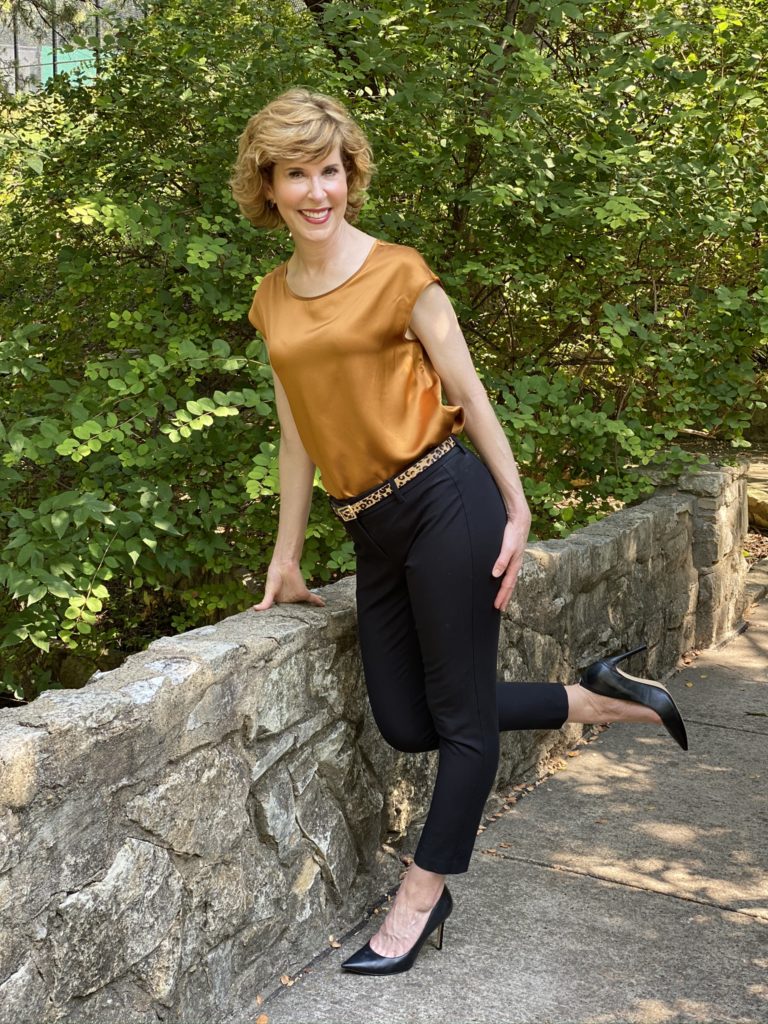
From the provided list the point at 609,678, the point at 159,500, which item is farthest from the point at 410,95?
the point at 609,678

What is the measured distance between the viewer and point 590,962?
2.77 meters

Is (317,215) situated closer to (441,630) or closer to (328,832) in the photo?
(441,630)

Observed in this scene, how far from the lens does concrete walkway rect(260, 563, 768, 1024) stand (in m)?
2.59

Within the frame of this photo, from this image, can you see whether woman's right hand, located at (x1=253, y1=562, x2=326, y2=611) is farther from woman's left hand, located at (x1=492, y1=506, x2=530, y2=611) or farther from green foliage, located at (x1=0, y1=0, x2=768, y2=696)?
green foliage, located at (x1=0, y1=0, x2=768, y2=696)

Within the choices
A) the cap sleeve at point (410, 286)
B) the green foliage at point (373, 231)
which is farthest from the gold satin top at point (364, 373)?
the green foliage at point (373, 231)

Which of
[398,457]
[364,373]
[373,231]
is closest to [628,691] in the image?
[398,457]

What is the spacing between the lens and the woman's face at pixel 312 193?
2.54m

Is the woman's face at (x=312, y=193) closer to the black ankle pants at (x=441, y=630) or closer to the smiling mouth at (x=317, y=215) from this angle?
the smiling mouth at (x=317, y=215)

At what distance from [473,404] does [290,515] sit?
1.88 ft

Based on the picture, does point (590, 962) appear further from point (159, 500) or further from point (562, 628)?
point (159, 500)

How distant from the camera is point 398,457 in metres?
2.55

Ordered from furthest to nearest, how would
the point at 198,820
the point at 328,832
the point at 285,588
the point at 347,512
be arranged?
the point at 285,588
the point at 328,832
the point at 347,512
the point at 198,820

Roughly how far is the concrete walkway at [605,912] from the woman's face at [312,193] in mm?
1643

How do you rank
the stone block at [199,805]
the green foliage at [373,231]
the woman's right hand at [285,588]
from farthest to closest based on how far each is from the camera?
1. the green foliage at [373,231]
2. the woman's right hand at [285,588]
3. the stone block at [199,805]
